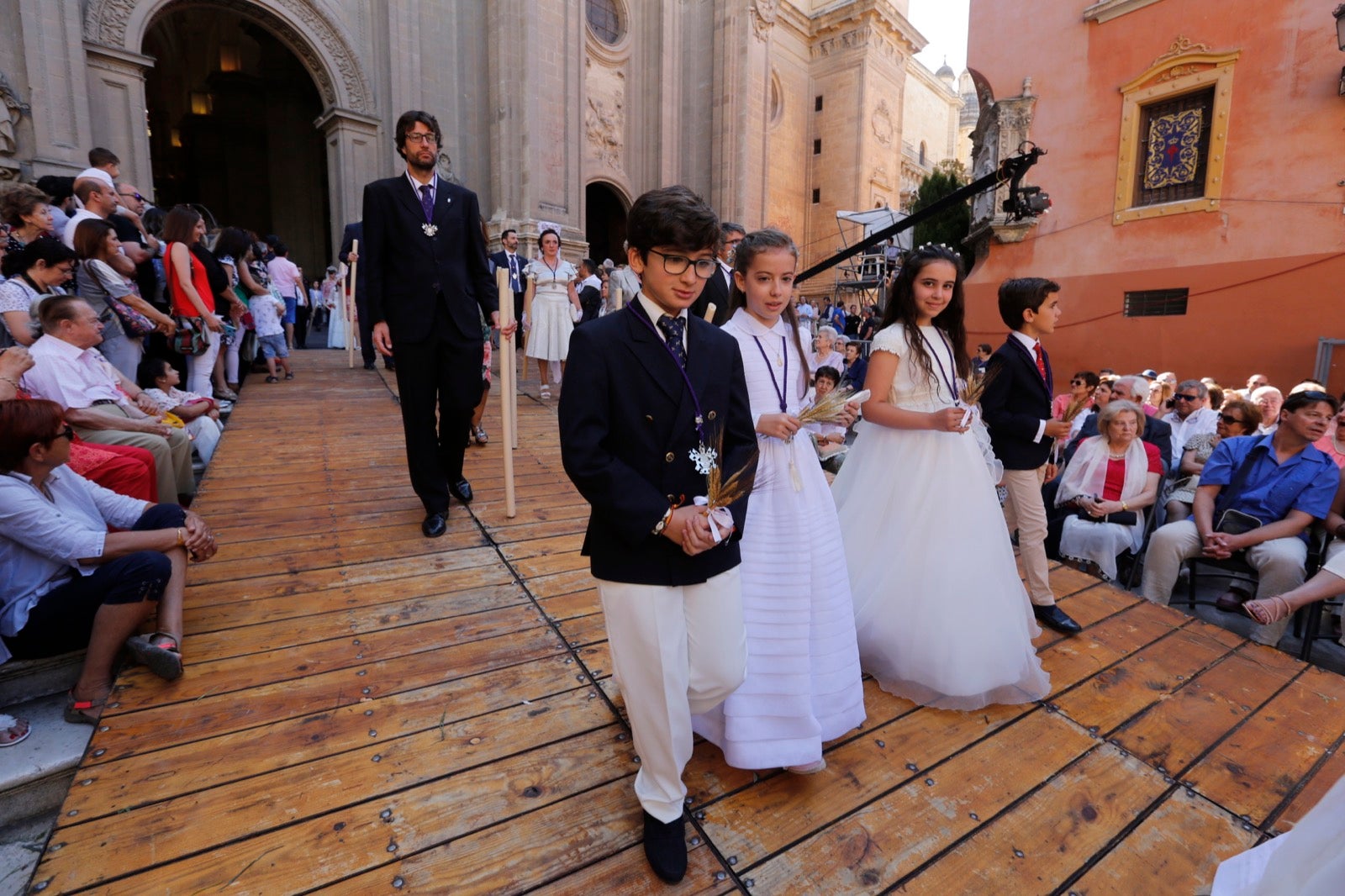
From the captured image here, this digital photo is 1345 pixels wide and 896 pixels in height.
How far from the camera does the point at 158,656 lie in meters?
2.38

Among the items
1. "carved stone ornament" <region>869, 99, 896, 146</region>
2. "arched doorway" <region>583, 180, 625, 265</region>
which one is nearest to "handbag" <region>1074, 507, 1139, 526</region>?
"arched doorway" <region>583, 180, 625, 265</region>

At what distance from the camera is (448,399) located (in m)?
3.98

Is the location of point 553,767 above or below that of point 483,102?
below

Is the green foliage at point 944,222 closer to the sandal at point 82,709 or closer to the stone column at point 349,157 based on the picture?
the stone column at point 349,157

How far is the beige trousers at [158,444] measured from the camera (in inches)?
144

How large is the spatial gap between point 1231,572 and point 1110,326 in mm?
8145

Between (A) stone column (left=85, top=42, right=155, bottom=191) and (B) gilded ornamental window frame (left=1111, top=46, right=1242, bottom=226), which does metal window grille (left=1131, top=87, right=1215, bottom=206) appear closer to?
(B) gilded ornamental window frame (left=1111, top=46, right=1242, bottom=226)

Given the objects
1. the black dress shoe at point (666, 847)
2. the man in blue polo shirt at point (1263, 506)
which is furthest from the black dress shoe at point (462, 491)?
the man in blue polo shirt at point (1263, 506)

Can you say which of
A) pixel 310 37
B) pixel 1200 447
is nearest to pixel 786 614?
pixel 1200 447

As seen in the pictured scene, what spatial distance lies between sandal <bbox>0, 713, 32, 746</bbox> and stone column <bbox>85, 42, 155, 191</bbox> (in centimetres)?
1140

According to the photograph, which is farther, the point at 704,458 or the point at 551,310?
the point at 551,310

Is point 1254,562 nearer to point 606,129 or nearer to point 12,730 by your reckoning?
point 12,730

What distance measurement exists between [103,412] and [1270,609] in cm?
634

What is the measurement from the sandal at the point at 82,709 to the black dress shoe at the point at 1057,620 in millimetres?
3844
